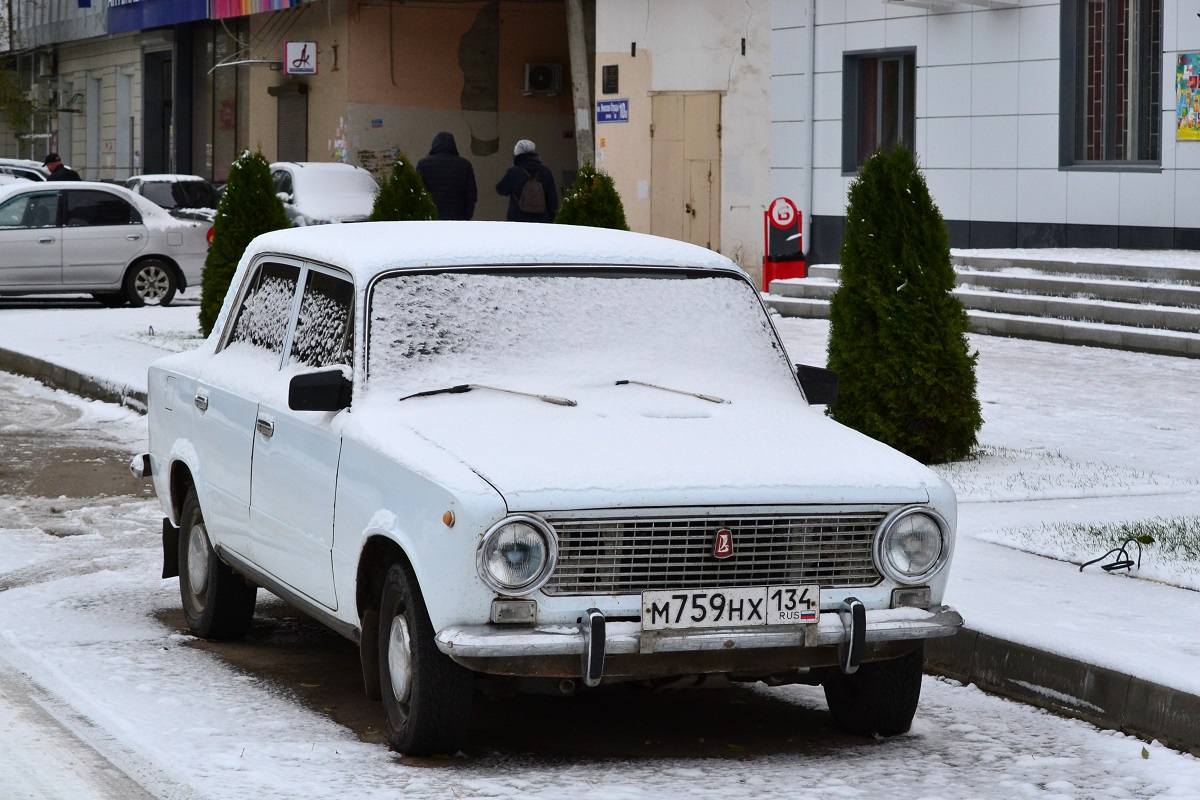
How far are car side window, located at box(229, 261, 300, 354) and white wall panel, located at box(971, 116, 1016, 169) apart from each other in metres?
16.3

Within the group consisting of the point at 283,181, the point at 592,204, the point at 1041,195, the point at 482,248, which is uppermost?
the point at 283,181

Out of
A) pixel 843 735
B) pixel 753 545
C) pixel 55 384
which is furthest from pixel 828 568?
pixel 55 384

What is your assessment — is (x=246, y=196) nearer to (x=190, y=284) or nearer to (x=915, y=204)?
(x=190, y=284)

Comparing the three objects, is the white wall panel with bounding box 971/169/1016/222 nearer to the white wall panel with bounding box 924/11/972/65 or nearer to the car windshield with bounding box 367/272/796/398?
the white wall panel with bounding box 924/11/972/65

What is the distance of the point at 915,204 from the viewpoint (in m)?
10.7

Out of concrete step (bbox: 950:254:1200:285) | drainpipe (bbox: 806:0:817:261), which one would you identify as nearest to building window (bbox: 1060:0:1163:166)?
concrete step (bbox: 950:254:1200:285)

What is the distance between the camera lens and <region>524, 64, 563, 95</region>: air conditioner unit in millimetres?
37125

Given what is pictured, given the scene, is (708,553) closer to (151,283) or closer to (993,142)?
(993,142)

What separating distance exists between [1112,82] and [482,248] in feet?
53.4

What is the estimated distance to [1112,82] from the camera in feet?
68.7

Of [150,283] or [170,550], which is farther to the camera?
[150,283]

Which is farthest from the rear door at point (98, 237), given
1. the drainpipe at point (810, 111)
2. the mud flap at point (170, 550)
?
the mud flap at point (170, 550)

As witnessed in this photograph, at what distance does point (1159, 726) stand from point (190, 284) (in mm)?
19597

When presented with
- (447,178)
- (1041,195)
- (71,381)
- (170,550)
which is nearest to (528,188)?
(447,178)
